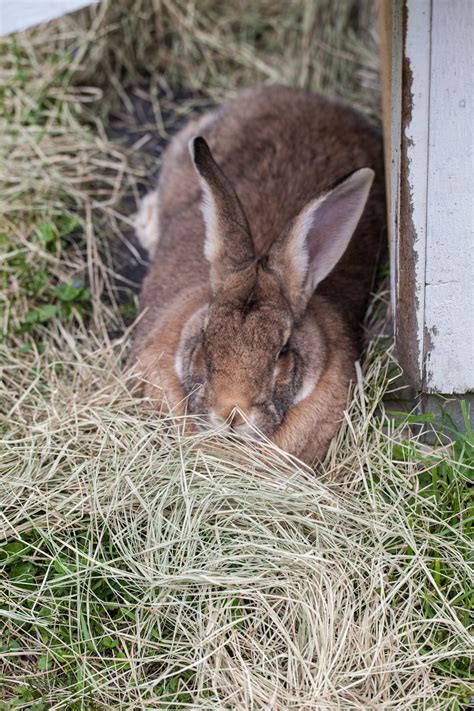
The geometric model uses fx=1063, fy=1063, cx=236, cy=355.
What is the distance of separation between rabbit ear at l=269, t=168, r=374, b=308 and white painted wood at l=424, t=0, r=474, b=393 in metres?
0.27

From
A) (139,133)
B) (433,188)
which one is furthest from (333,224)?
(139,133)

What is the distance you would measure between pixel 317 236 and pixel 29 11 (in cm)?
163

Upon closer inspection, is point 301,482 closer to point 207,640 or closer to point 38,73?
point 207,640

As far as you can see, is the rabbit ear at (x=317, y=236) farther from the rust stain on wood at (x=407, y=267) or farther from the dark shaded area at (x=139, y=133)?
the dark shaded area at (x=139, y=133)

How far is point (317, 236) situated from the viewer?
3.51 m

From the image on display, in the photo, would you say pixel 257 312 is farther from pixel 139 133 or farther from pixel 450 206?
pixel 139 133

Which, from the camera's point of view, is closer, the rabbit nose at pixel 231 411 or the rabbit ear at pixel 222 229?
the rabbit nose at pixel 231 411

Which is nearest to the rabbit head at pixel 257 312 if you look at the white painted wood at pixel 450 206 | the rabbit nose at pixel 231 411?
the rabbit nose at pixel 231 411

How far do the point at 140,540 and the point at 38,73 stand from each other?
2945 millimetres

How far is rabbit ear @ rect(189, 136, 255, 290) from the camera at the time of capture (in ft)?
11.2

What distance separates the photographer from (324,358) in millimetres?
3572

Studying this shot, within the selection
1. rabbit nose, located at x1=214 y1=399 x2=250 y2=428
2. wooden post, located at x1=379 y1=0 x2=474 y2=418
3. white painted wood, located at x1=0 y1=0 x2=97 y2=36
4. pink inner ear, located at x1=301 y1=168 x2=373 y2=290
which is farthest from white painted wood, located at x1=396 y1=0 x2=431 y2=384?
white painted wood, located at x1=0 y1=0 x2=97 y2=36

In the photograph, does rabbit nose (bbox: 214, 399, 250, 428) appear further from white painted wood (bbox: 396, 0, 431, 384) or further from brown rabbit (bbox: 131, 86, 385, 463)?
white painted wood (bbox: 396, 0, 431, 384)

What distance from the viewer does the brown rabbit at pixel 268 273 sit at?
3.21m
